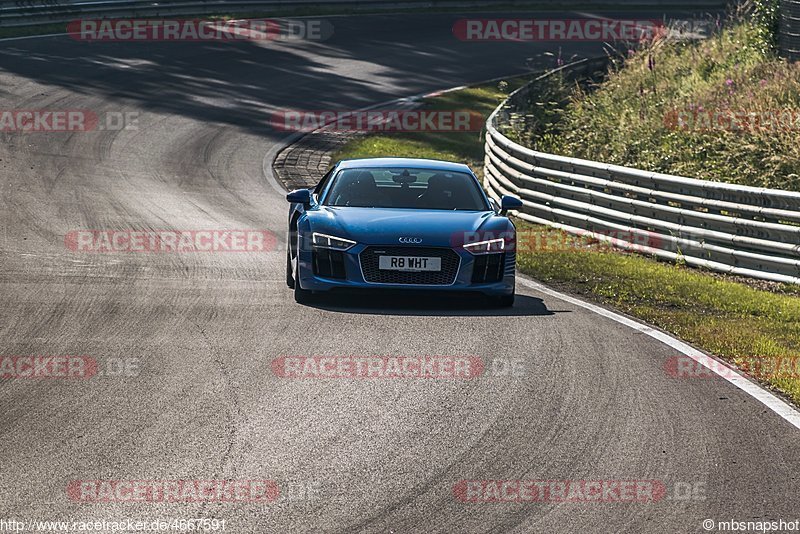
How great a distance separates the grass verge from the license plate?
1.95 m

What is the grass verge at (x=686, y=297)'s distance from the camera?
33.7 feet

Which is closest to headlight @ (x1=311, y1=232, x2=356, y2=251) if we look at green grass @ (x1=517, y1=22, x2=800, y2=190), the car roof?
the car roof

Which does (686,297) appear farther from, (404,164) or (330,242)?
(330,242)

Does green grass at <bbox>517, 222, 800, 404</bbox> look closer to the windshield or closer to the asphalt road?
the asphalt road

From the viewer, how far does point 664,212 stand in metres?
15.6

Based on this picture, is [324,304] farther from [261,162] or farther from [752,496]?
[261,162]

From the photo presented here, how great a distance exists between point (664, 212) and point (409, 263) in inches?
208

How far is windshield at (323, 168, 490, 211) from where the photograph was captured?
41.0ft

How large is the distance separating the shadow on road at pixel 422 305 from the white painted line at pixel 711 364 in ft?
1.68

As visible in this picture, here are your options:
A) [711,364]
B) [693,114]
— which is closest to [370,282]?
[711,364]

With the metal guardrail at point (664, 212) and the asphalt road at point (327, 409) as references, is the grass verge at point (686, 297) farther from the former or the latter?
the asphalt road at point (327, 409)

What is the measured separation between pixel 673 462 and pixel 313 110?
22.2 metres

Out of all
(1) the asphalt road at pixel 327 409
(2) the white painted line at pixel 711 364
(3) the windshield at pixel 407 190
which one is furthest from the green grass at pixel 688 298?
(3) the windshield at pixel 407 190

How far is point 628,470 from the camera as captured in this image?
21.9 feet
